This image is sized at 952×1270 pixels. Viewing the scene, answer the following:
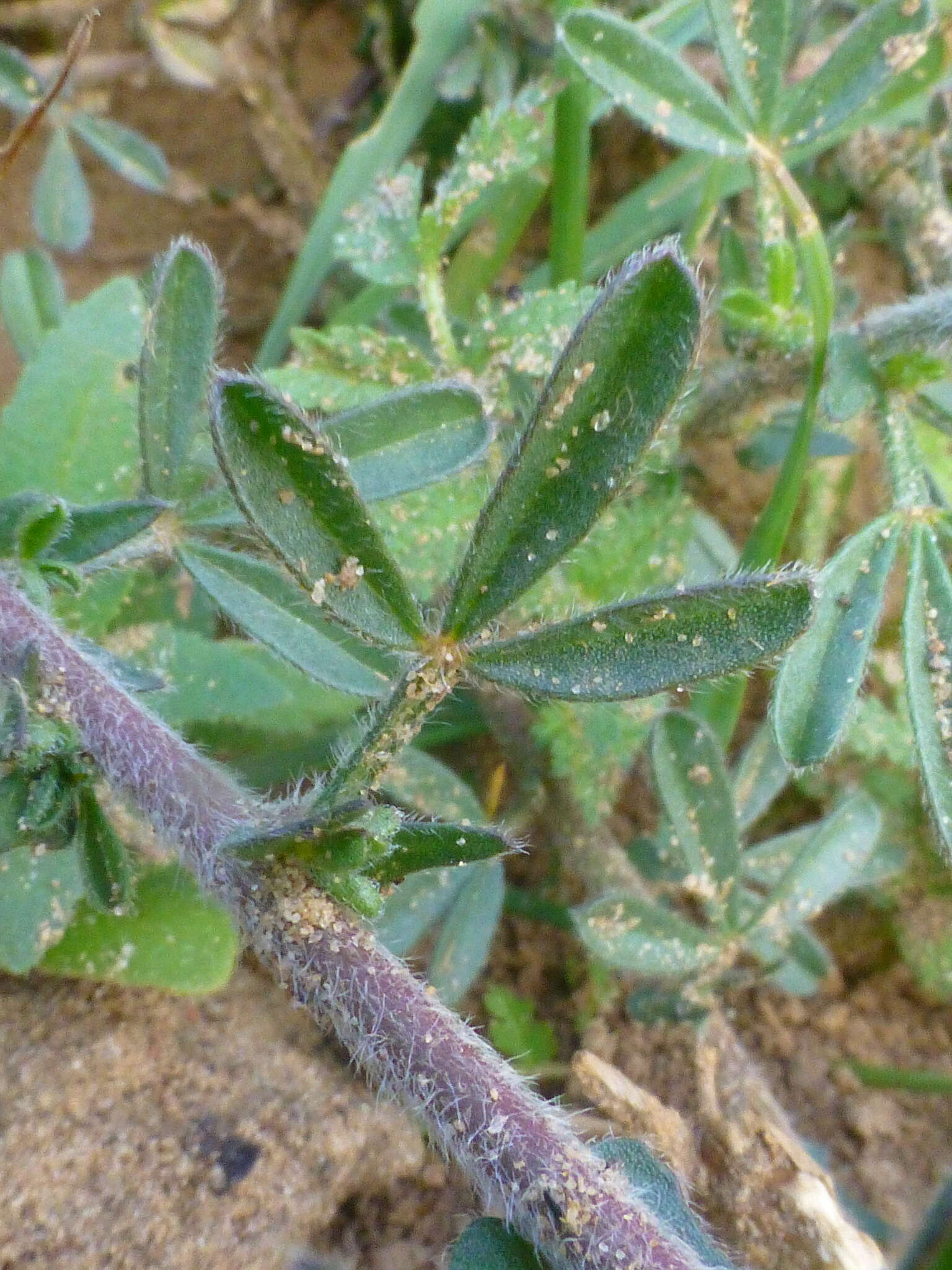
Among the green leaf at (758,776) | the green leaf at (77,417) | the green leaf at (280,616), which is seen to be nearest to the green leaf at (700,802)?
the green leaf at (758,776)

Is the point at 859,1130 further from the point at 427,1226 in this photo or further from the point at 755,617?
the point at 755,617

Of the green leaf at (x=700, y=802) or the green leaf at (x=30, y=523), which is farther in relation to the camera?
the green leaf at (x=700, y=802)

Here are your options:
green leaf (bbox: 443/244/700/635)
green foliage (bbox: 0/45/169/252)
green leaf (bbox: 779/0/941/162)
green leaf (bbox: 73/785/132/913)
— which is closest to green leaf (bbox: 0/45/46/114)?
green foliage (bbox: 0/45/169/252)

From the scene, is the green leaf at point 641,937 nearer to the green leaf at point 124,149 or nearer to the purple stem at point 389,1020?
the purple stem at point 389,1020

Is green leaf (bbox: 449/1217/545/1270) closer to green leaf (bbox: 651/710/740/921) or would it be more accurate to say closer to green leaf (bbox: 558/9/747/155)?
green leaf (bbox: 651/710/740/921)

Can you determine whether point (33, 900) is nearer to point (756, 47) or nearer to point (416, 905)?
point (416, 905)

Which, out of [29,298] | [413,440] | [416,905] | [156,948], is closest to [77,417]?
[29,298]

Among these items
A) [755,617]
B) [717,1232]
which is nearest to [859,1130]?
[717,1232]
